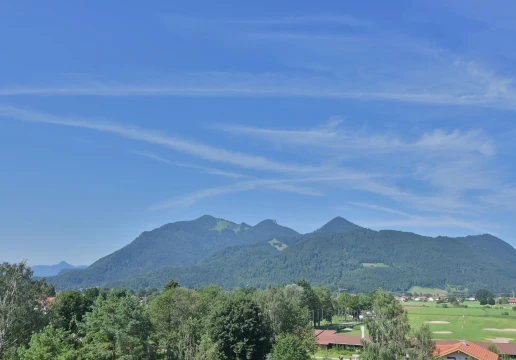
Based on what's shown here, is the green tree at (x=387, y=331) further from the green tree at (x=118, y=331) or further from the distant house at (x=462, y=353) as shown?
the green tree at (x=118, y=331)

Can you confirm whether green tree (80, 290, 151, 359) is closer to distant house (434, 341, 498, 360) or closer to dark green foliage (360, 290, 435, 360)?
dark green foliage (360, 290, 435, 360)

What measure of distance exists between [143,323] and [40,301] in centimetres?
1231

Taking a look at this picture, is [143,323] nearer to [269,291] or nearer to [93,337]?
[93,337]

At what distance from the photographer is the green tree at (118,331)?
3534cm

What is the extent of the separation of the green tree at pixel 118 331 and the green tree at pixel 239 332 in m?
7.45

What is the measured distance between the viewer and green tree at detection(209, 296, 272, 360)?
139 feet

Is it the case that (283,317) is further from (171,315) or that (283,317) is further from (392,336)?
(392,336)

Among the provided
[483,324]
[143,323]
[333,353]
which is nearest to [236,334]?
[143,323]

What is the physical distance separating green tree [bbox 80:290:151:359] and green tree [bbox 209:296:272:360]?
7451 millimetres

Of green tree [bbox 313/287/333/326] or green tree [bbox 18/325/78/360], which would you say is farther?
green tree [bbox 313/287/333/326]

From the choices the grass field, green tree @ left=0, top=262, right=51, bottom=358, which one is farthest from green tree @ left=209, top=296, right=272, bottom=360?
the grass field

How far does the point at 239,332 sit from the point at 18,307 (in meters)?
20.8

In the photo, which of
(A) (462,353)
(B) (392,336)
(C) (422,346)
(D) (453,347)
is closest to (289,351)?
(B) (392,336)

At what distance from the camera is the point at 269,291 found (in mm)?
50688
